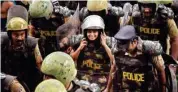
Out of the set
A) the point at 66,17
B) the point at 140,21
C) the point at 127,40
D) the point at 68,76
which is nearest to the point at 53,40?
the point at 66,17

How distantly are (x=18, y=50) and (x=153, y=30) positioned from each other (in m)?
2.35

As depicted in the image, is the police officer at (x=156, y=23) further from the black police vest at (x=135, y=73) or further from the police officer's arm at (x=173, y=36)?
the black police vest at (x=135, y=73)

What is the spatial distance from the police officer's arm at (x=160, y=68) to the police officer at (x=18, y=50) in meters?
1.54

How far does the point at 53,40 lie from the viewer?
9367 mm

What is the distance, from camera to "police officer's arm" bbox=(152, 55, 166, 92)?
24.6 ft

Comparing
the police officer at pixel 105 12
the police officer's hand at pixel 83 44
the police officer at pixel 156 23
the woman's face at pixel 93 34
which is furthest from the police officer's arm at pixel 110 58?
the police officer at pixel 156 23

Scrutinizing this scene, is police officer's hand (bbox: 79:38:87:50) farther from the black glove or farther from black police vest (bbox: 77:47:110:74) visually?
the black glove

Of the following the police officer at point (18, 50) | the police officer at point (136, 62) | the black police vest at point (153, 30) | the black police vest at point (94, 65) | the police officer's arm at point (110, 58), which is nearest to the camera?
the police officer at point (136, 62)

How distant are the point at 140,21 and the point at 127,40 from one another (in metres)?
1.76

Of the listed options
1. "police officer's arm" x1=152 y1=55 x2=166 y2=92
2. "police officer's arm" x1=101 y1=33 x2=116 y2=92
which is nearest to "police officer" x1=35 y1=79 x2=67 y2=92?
"police officer's arm" x1=152 y1=55 x2=166 y2=92

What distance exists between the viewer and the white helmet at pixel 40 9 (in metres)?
8.89

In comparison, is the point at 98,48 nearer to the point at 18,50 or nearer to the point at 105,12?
the point at 18,50

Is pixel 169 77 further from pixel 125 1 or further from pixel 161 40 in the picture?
pixel 125 1

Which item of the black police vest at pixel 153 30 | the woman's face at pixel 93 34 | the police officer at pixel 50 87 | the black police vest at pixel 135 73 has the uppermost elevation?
the police officer at pixel 50 87
